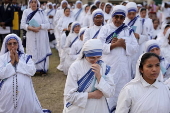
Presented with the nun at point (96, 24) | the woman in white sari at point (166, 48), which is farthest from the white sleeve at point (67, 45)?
the woman in white sari at point (166, 48)

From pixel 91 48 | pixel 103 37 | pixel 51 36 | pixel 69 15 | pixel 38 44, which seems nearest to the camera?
pixel 91 48

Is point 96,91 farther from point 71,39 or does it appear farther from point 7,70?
point 71,39

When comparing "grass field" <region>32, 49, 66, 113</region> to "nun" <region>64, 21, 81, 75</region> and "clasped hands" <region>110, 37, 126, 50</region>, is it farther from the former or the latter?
"clasped hands" <region>110, 37, 126, 50</region>

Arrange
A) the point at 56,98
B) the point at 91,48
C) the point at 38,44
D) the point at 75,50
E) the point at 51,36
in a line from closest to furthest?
the point at 91,48, the point at 56,98, the point at 75,50, the point at 38,44, the point at 51,36

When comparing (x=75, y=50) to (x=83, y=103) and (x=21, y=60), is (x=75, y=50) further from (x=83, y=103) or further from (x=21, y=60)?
(x=83, y=103)

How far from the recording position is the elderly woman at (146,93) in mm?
2908

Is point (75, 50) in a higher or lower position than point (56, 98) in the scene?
higher

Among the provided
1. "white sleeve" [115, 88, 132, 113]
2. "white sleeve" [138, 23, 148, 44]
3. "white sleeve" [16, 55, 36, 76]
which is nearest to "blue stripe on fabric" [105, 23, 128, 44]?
"white sleeve" [16, 55, 36, 76]

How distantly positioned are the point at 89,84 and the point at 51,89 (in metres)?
3.80

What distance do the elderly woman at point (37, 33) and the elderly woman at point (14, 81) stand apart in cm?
339

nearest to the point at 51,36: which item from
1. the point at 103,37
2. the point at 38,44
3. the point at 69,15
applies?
the point at 69,15

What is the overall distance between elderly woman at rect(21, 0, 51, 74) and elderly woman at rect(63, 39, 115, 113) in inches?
188

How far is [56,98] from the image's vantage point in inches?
253

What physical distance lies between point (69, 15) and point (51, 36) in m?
3.65
